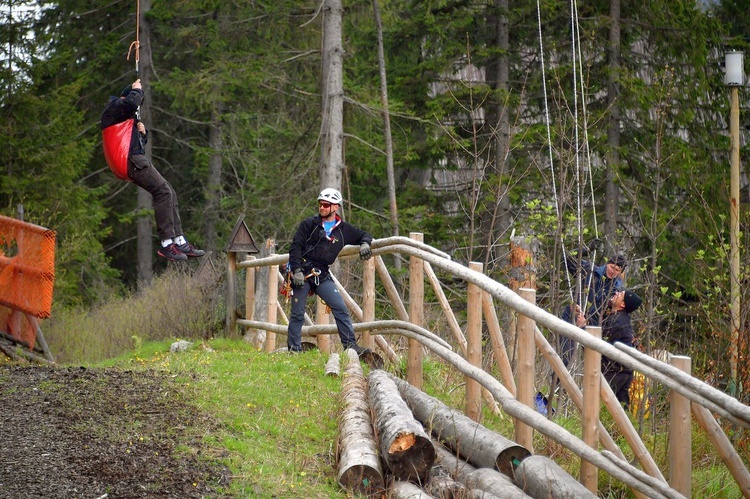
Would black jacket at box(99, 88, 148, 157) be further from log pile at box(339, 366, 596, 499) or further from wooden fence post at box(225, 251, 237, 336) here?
wooden fence post at box(225, 251, 237, 336)

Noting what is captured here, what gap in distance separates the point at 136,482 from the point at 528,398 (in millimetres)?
3195

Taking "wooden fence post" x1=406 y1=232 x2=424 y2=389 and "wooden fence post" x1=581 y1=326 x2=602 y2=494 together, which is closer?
"wooden fence post" x1=581 y1=326 x2=602 y2=494

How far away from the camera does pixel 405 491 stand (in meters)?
6.73

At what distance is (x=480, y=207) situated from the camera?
22625 mm

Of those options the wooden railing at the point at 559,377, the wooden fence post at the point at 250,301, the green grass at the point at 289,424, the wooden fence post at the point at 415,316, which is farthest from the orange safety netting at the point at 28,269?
the wooden fence post at the point at 415,316

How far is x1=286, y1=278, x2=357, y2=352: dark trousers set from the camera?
11.2 meters

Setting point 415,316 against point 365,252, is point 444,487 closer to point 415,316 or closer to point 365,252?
point 415,316

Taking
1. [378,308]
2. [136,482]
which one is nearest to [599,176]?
[378,308]

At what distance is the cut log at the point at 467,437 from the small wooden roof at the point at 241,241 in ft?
19.7

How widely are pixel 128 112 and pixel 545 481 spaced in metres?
5.14

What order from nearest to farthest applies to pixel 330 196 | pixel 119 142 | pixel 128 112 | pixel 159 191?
pixel 128 112
pixel 119 142
pixel 159 191
pixel 330 196

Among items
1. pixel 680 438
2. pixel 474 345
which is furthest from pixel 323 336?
pixel 680 438

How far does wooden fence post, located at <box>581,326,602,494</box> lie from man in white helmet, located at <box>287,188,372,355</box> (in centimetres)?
439

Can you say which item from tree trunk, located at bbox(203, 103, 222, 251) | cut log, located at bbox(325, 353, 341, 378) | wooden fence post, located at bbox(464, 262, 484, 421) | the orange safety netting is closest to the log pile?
wooden fence post, located at bbox(464, 262, 484, 421)
